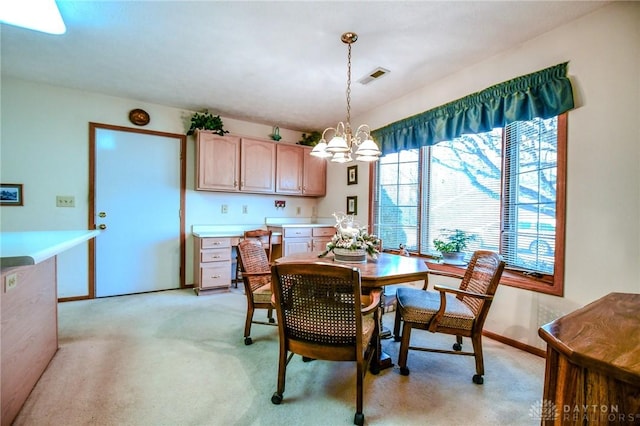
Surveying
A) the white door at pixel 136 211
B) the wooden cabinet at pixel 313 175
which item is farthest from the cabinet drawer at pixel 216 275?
the wooden cabinet at pixel 313 175

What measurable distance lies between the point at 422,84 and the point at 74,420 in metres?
3.86

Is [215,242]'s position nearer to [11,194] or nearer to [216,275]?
[216,275]

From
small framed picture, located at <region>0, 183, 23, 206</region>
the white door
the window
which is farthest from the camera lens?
the white door

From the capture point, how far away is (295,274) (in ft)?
4.98

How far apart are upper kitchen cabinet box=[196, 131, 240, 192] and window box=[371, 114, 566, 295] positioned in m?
2.18

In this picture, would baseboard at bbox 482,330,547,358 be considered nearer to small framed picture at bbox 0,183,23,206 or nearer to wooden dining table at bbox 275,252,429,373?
wooden dining table at bbox 275,252,429,373

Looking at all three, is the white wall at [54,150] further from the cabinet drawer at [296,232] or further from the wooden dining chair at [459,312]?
the wooden dining chair at [459,312]

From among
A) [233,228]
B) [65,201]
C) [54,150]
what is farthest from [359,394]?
[54,150]

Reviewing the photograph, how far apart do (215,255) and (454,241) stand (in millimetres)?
2907

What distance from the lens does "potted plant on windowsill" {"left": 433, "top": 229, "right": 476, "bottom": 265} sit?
9.59 ft

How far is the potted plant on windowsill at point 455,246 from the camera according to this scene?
292 cm

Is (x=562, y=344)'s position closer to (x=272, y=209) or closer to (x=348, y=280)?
(x=348, y=280)

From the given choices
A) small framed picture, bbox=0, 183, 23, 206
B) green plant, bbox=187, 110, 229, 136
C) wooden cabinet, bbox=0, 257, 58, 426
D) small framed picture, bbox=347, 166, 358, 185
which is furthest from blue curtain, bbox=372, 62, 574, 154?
small framed picture, bbox=0, 183, 23, 206

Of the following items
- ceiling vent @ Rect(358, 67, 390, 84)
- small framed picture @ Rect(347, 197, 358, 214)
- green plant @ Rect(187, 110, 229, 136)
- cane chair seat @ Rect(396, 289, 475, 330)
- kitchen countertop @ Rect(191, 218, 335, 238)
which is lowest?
cane chair seat @ Rect(396, 289, 475, 330)
